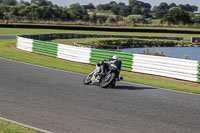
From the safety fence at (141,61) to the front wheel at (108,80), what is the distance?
5.04m

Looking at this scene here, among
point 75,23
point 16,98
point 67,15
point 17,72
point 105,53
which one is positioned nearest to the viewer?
point 16,98

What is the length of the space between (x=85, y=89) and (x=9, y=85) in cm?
250

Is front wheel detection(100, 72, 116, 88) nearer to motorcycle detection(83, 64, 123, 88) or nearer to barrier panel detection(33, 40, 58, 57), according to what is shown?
motorcycle detection(83, 64, 123, 88)

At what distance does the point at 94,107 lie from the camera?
9359 mm

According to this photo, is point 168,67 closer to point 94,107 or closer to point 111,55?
point 111,55

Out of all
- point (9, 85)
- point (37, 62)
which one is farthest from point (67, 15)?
point (9, 85)

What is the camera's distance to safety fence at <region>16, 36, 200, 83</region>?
1580 centimetres

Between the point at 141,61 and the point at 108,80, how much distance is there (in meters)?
5.89

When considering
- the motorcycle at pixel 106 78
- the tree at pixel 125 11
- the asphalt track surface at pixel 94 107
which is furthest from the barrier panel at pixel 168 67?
the tree at pixel 125 11

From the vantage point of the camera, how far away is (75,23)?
77062mm

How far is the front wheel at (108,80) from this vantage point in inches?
470

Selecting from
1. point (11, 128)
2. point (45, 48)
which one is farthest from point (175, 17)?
point (11, 128)

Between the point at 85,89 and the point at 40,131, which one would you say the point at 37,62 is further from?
the point at 40,131

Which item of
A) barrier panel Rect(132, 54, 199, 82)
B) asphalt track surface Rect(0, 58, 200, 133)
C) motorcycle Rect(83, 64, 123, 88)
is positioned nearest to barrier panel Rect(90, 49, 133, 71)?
barrier panel Rect(132, 54, 199, 82)
